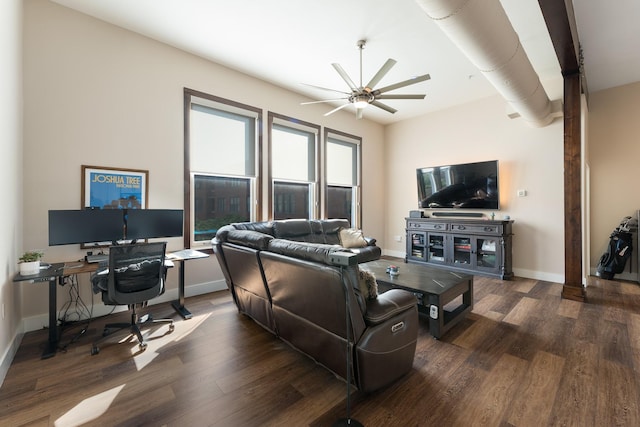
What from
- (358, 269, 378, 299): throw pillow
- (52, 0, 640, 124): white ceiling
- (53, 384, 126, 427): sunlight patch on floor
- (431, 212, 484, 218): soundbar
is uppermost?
(52, 0, 640, 124): white ceiling

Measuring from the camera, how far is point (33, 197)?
8.87 feet

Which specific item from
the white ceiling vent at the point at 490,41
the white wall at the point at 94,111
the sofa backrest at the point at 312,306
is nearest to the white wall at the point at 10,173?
the white wall at the point at 94,111

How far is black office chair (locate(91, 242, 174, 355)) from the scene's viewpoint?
2.34m

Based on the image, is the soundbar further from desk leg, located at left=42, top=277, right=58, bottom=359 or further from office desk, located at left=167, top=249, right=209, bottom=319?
desk leg, located at left=42, top=277, right=58, bottom=359

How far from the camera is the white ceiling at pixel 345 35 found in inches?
112

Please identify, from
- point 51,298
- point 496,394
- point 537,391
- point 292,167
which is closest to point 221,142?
point 292,167

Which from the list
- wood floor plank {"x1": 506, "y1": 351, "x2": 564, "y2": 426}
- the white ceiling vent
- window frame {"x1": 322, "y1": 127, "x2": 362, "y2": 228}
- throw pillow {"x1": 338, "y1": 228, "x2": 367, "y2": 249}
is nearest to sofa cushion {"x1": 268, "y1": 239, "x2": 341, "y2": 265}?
wood floor plank {"x1": 506, "y1": 351, "x2": 564, "y2": 426}

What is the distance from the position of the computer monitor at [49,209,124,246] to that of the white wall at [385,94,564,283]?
551cm

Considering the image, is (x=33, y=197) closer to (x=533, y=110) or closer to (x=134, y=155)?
(x=134, y=155)

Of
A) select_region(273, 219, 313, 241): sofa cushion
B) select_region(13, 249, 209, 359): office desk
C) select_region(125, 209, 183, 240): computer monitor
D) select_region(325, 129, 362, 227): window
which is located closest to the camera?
select_region(13, 249, 209, 359): office desk

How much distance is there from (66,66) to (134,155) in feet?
3.43

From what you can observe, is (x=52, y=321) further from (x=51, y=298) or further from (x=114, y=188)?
(x=114, y=188)

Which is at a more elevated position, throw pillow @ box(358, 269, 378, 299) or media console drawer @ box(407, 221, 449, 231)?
media console drawer @ box(407, 221, 449, 231)

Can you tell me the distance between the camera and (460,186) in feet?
17.5
